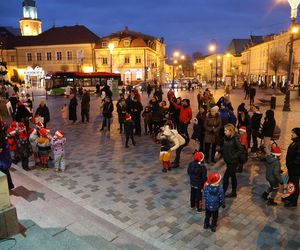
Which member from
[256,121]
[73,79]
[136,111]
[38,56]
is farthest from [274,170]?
[38,56]

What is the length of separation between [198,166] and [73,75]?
36361 millimetres

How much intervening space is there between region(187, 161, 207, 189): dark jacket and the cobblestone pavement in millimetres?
609

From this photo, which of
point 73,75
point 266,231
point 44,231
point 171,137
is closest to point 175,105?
point 171,137

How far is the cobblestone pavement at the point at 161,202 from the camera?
5.21 metres

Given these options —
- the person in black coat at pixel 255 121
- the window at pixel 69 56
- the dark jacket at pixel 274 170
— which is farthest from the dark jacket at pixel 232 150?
the window at pixel 69 56

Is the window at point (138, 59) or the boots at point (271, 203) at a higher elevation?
the window at point (138, 59)

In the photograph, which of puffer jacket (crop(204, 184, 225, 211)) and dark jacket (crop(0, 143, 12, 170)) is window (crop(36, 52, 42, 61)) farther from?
puffer jacket (crop(204, 184, 225, 211))

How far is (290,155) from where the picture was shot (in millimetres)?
6172

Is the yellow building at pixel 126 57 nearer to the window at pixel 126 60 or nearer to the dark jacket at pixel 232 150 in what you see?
the window at pixel 126 60

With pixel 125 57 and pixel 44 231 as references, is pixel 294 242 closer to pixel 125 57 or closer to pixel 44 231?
pixel 44 231

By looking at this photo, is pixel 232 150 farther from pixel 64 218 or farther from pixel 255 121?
pixel 64 218

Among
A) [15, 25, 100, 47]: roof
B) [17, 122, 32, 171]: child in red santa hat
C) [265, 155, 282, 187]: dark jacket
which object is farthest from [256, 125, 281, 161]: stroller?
[15, 25, 100, 47]: roof

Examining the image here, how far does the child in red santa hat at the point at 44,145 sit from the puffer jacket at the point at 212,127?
461 centimetres

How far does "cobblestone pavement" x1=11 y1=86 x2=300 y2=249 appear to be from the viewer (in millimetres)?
5211
